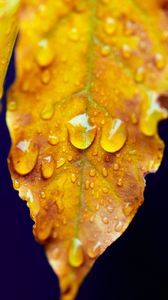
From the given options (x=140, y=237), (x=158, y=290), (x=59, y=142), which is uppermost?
(x=59, y=142)

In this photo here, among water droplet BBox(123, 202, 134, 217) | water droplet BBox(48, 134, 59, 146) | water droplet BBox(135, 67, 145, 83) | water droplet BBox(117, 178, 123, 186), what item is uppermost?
water droplet BBox(135, 67, 145, 83)

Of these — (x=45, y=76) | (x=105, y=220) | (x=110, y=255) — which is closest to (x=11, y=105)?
(x=45, y=76)

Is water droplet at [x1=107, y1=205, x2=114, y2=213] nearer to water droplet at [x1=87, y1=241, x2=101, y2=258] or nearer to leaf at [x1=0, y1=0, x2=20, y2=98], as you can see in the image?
water droplet at [x1=87, y1=241, x2=101, y2=258]

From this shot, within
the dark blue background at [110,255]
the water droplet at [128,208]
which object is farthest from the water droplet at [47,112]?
the dark blue background at [110,255]

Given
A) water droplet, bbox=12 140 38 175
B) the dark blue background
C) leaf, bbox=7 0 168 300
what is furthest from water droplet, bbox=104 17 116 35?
the dark blue background

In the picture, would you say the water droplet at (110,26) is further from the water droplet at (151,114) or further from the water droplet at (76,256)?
the water droplet at (76,256)

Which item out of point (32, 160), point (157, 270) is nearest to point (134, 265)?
point (157, 270)

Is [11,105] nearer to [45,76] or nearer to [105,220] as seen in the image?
[45,76]

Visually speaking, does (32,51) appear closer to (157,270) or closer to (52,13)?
(52,13)
